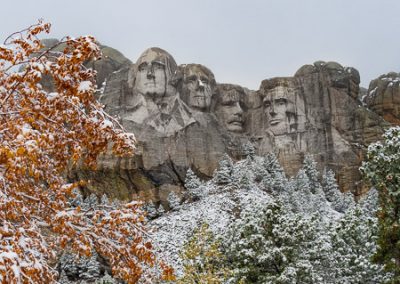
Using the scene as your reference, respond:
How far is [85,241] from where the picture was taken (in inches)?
257

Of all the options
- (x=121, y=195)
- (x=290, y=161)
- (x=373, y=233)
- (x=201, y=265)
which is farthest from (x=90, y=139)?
(x=290, y=161)

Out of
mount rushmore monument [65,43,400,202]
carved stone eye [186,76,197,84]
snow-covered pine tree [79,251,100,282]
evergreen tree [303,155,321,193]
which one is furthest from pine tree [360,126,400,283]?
carved stone eye [186,76,197,84]

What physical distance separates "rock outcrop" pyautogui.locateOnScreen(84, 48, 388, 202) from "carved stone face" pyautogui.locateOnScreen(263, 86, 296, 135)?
140 mm

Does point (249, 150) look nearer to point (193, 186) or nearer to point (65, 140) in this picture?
point (193, 186)

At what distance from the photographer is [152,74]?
224 ft

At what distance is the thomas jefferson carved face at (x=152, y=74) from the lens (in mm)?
67875

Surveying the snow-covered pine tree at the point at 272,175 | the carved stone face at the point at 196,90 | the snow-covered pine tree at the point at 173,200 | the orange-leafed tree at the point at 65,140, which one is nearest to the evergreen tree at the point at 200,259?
the orange-leafed tree at the point at 65,140

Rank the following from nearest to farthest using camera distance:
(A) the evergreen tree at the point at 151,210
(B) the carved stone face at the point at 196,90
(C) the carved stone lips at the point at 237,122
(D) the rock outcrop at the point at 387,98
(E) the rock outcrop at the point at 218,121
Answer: (A) the evergreen tree at the point at 151,210, (E) the rock outcrop at the point at 218,121, (B) the carved stone face at the point at 196,90, (C) the carved stone lips at the point at 237,122, (D) the rock outcrop at the point at 387,98

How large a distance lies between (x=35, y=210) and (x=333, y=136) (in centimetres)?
6593

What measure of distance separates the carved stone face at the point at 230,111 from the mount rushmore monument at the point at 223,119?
14 cm

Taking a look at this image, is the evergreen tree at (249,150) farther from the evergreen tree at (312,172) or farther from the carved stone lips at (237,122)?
the evergreen tree at (312,172)

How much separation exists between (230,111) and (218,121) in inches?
119

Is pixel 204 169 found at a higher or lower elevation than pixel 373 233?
higher

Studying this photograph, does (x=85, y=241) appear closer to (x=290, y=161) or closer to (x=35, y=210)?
(x=35, y=210)
